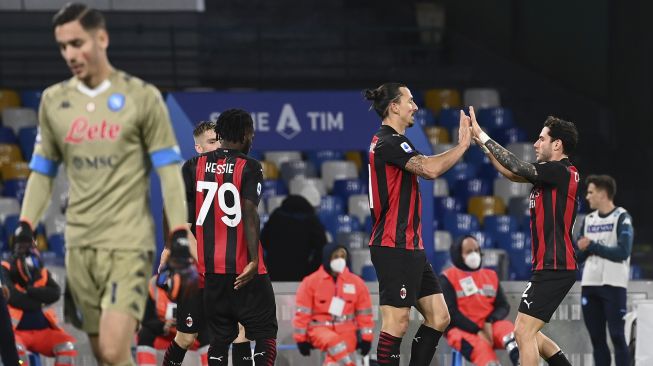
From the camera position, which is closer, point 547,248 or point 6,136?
point 547,248

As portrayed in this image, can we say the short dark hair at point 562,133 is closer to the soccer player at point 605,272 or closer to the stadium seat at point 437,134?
the soccer player at point 605,272

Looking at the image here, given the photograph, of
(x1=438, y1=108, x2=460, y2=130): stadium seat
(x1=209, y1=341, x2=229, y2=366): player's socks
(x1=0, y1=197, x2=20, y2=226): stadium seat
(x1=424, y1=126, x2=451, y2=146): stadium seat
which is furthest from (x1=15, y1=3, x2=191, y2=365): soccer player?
(x1=438, y1=108, x2=460, y2=130): stadium seat

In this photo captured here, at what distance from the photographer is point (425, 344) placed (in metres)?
7.58

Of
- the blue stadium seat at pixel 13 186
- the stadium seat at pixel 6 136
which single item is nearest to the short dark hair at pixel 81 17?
the blue stadium seat at pixel 13 186

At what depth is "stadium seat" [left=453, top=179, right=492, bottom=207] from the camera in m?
15.5

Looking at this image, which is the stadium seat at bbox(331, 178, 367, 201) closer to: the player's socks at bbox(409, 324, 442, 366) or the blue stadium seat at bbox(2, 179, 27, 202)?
the blue stadium seat at bbox(2, 179, 27, 202)

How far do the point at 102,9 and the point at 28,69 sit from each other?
1.61 m

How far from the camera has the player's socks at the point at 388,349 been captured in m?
7.44

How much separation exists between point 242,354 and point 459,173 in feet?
28.4

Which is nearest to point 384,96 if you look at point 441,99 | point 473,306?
point 473,306

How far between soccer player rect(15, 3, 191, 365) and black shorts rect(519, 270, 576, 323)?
2.81m

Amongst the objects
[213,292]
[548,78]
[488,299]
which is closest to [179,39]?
[548,78]

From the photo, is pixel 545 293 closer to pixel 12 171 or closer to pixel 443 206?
pixel 443 206

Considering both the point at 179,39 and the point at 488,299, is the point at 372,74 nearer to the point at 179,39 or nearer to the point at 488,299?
the point at 179,39
